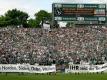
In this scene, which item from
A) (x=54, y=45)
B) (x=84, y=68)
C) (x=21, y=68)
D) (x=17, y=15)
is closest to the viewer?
(x=21, y=68)

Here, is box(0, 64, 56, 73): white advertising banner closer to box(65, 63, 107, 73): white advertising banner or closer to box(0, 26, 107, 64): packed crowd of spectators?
box(65, 63, 107, 73): white advertising banner

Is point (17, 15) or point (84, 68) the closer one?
point (84, 68)

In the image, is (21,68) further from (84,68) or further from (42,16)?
(42,16)

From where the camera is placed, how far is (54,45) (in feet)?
230

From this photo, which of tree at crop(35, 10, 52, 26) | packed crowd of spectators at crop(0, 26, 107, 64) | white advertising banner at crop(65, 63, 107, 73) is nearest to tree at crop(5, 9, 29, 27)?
tree at crop(35, 10, 52, 26)

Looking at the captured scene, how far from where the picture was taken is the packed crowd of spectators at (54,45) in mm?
64188

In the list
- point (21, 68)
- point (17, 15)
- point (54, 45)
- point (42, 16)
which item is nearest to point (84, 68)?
point (21, 68)

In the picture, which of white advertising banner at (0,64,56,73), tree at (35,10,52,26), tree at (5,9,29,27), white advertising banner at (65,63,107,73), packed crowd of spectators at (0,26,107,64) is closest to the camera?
white advertising banner at (0,64,56,73)

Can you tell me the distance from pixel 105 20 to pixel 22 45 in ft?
58.9

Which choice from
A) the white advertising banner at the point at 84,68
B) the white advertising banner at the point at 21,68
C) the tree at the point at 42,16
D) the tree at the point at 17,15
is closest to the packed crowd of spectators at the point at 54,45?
the white advertising banner at the point at 84,68

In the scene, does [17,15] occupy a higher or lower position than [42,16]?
higher

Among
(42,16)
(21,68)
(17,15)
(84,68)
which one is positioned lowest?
(84,68)

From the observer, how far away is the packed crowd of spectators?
211 ft

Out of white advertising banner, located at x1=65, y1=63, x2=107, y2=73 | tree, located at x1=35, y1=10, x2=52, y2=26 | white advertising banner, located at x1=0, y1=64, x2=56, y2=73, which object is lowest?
white advertising banner, located at x1=65, y1=63, x2=107, y2=73
